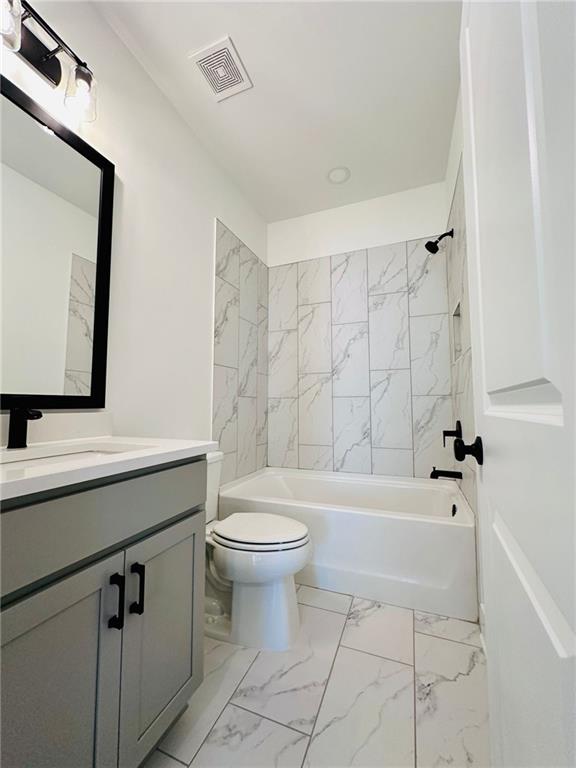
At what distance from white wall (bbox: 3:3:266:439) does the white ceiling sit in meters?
0.16

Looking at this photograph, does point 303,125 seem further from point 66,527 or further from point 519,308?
point 66,527

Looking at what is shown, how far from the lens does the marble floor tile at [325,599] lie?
161cm

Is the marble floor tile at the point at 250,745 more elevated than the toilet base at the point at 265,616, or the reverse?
the toilet base at the point at 265,616

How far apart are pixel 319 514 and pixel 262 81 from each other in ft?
7.32

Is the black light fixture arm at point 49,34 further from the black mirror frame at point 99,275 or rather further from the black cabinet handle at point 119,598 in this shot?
the black cabinet handle at point 119,598

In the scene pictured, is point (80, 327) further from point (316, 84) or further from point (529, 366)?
point (316, 84)

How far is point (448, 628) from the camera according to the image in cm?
145

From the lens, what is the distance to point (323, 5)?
1279mm

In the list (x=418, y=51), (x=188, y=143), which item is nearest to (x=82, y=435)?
(x=188, y=143)

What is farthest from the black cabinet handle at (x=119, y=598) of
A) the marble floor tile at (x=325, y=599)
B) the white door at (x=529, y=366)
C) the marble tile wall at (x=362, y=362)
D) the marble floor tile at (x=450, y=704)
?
the marble tile wall at (x=362, y=362)

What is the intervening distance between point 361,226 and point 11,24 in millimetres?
2137

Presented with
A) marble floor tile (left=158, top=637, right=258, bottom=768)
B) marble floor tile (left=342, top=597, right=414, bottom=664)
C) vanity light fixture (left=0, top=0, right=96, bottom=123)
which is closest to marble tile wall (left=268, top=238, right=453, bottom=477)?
marble floor tile (left=342, top=597, right=414, bottom=664)

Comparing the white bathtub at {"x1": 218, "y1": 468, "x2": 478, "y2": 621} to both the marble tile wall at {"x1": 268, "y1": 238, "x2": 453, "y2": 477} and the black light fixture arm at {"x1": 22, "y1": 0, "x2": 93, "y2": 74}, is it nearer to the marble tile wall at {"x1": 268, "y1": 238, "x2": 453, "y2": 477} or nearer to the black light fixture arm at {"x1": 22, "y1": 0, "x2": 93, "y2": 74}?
the marble tile wall at {"x1": 268, "y1": 238, "x2": 453, "y2": 477}

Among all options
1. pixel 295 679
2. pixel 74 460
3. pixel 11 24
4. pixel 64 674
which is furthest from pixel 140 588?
pixel 11 24
